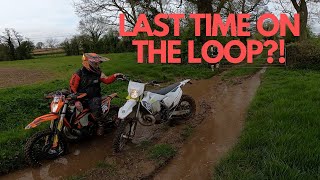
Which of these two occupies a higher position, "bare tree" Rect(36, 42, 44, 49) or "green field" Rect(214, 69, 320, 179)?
"bare tree" Rect(36, 42, 44, 49)

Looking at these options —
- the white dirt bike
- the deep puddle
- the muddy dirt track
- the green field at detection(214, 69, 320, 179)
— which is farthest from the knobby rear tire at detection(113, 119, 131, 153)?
the green field at detection(214, 69, 320, 179)

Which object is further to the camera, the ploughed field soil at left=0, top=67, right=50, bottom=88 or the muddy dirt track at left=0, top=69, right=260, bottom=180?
the ploughed field soil at left=0, top=67, right=50, bottom=88

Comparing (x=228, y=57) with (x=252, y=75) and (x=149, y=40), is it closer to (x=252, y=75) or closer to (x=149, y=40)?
(x=252, y=75)

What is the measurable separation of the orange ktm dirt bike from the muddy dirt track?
197mm

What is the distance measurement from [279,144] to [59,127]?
337cm

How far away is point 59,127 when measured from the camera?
470cm

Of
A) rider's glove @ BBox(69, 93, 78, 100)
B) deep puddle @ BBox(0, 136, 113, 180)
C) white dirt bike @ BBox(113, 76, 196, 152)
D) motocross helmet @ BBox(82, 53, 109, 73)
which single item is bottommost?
deep puddle @ BBox(0, 136, 113, 180)

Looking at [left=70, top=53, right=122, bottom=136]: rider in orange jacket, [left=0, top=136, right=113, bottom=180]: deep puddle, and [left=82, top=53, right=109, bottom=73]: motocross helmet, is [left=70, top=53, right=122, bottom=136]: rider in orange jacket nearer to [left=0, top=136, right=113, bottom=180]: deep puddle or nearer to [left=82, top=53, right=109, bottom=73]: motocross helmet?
[left=82, top=53, right=109, bottom=73]: motocross helmet

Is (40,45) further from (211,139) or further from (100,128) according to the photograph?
(211,139)

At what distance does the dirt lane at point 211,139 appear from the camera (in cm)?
424

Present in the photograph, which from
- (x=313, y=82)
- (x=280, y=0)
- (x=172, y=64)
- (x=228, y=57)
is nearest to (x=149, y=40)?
(x=172, y=64)

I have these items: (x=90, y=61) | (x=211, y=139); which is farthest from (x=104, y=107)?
(x=211, y=139)

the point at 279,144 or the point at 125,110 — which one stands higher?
the point at 125,110

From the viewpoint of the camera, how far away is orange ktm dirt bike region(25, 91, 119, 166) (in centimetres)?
458
